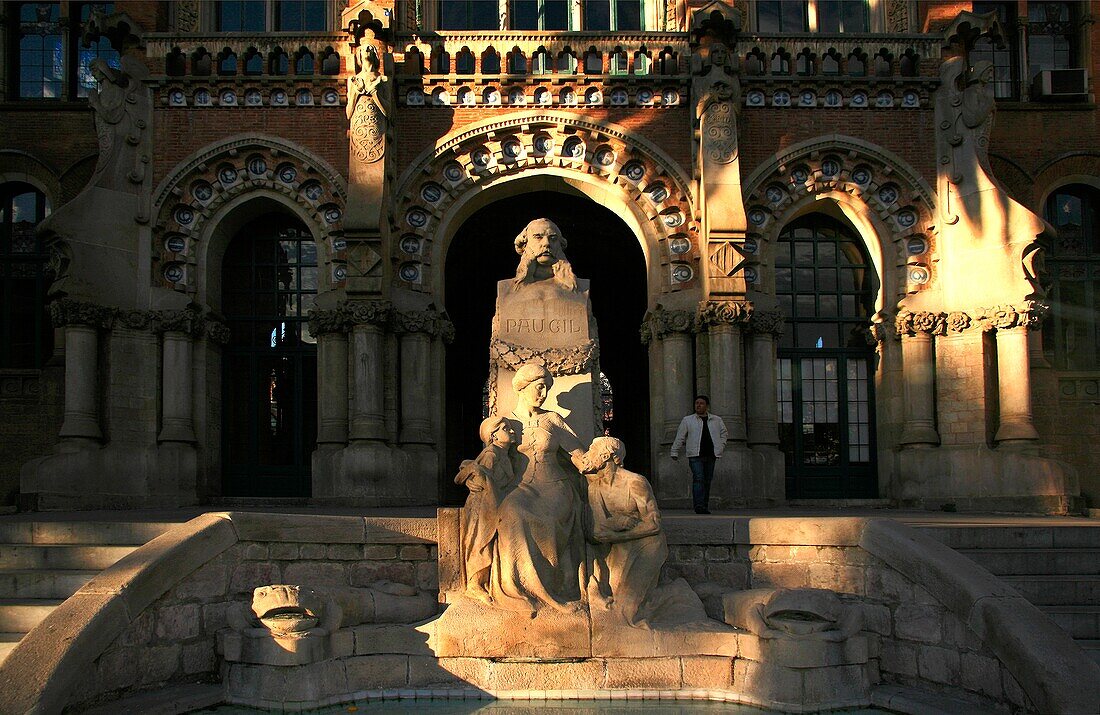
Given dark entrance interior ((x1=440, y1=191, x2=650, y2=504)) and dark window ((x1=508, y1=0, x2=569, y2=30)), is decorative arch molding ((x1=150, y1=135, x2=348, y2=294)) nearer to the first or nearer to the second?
dark window ((x1=508, y1=0, x2=569, y2=30))

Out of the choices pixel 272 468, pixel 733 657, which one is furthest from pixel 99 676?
pixel 272 468

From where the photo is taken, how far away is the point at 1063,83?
2052 centimetres

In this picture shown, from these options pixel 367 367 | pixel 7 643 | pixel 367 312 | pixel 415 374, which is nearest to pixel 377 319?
pixel 367 312

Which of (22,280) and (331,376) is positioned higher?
(22,280)

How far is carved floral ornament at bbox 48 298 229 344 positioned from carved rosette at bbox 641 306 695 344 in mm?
7584

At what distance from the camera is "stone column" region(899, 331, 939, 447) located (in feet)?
→ 60.0

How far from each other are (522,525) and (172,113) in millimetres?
12991

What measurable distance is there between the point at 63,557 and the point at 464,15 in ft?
44.6

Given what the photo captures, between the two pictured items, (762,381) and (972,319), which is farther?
(762,381)

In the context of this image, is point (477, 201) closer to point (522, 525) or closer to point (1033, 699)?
point (522, 525)

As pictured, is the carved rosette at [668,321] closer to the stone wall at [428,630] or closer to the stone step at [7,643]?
the stone wall at [428,630]

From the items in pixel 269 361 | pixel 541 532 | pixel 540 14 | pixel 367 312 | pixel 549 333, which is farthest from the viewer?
pixel 540 14

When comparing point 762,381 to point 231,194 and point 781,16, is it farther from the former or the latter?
point 231,194

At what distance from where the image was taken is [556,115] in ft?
61.7
